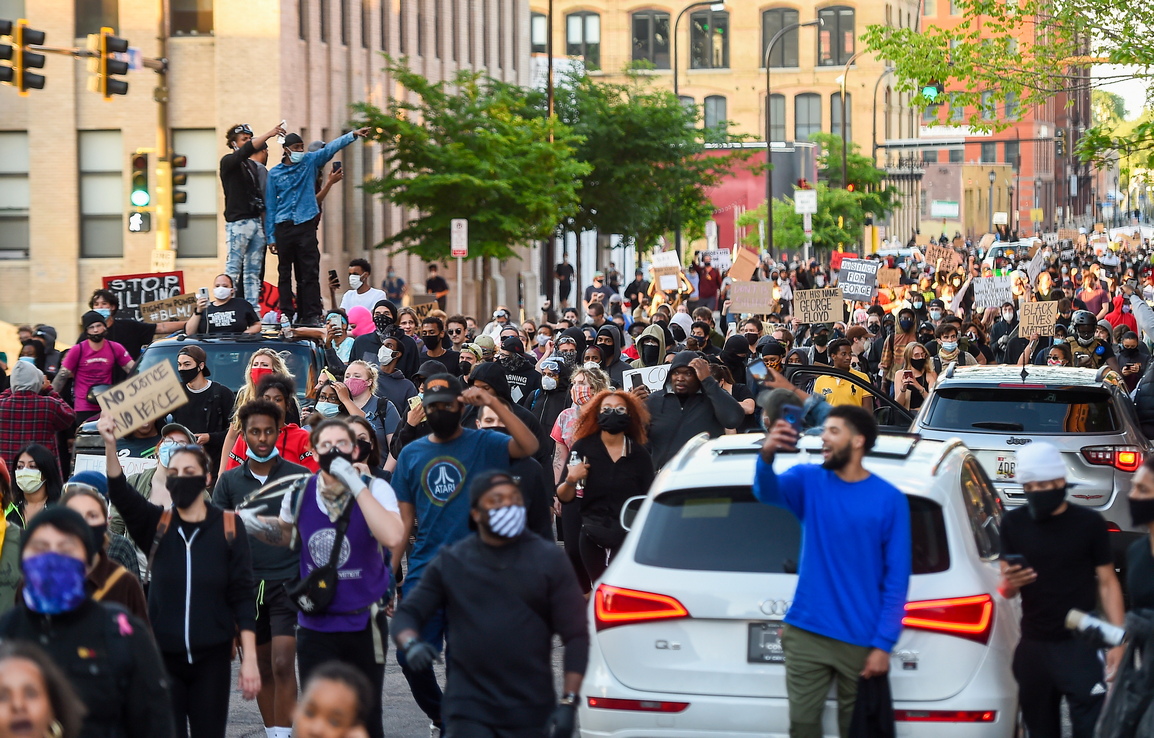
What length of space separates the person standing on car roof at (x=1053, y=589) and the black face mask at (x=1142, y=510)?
0.52 meters

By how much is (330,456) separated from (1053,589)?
299cm

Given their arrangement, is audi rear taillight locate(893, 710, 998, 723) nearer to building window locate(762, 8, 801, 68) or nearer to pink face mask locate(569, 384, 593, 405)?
pink face mask locate(569, 384, 593, 405)

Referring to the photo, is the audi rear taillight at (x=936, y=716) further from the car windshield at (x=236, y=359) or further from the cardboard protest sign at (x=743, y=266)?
the cardboard protest sign at (x=743, y=266)

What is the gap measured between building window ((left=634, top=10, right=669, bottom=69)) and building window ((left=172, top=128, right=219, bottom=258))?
234 ft

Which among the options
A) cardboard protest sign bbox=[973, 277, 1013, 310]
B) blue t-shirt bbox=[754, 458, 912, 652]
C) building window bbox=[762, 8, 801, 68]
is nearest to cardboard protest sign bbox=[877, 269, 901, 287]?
cardboard protest sign bbox=[973, 277, 1013, 310]

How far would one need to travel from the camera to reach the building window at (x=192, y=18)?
116ft

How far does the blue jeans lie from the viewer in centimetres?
1773

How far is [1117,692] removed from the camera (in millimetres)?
6199

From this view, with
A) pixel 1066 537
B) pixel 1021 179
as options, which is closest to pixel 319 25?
pixel 1066 537

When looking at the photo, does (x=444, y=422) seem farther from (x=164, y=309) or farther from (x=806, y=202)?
(x=806, y=202)

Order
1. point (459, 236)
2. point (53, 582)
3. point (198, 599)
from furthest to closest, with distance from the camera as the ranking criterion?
point (459, 236)
point (198, 599)
point (53, 582)

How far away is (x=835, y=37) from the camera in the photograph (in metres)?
106

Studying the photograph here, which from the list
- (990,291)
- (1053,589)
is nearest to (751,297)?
(990,291)

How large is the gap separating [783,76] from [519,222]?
73.8 metres
